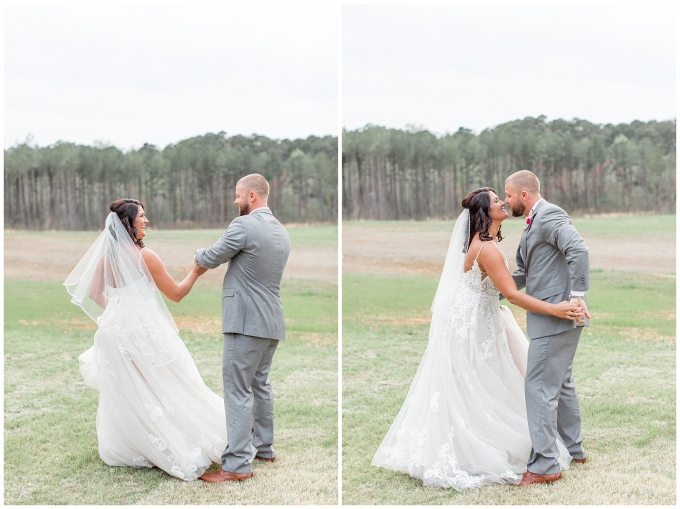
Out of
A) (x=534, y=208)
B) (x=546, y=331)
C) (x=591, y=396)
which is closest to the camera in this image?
(x=546, y=331)

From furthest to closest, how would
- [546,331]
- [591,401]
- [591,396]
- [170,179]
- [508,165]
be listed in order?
[170,179]
[508,165]
[591,396]
[591,401]
[546,331]

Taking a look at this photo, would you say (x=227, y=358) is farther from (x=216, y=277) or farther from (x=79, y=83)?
(x=79, y=83)

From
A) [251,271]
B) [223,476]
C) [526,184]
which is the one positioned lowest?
[223,476]

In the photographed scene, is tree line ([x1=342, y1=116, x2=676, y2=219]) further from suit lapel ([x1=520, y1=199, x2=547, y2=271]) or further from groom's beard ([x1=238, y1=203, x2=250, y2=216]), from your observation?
suit lapel ([x1=520, y1=199, x2=547, y2=271])

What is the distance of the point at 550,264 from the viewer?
13.1 ft

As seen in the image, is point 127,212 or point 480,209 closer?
point 480,209

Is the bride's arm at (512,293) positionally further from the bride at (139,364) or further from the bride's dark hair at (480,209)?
the bride at (139,364)

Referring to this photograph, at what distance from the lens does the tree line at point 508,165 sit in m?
21.3

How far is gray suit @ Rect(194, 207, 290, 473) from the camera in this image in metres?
4.15

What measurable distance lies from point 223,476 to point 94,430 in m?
1.85

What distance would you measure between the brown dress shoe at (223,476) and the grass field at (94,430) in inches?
1.8

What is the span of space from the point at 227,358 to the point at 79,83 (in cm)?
2155

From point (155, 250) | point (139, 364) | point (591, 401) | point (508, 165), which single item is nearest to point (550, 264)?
point (139, 364)

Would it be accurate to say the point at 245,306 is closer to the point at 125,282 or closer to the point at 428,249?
the point at 125,282
